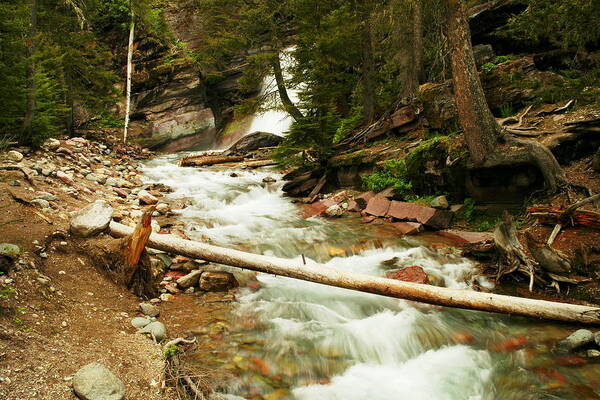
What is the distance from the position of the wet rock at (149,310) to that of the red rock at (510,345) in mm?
4630

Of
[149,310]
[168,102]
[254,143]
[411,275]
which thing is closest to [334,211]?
[411,275]

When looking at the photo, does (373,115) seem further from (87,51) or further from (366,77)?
(87,51)

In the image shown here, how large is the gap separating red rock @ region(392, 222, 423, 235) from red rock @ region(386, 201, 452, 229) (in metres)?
0.18

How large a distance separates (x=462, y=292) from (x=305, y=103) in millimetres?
8730

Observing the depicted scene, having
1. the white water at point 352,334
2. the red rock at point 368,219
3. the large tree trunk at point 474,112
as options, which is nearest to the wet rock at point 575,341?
the white water at point 352,334

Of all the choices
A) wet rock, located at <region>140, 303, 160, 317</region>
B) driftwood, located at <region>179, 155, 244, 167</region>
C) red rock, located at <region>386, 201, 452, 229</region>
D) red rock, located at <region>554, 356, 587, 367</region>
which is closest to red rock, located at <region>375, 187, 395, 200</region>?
red rock, located at <region>386, 201, 452, 229</region>

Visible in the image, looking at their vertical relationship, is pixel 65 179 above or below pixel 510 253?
above

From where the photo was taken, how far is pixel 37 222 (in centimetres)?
568

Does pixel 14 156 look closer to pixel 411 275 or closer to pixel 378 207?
pixel 378 207

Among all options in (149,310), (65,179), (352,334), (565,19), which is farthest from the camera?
Answer: (65,179)

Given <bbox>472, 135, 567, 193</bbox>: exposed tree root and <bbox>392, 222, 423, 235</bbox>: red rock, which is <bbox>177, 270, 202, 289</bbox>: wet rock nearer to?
<bbox>392, 222, 423, 235</bbox>: red rock

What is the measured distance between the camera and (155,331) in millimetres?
4379

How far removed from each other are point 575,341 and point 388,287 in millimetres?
2225

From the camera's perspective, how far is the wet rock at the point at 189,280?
234 inches
